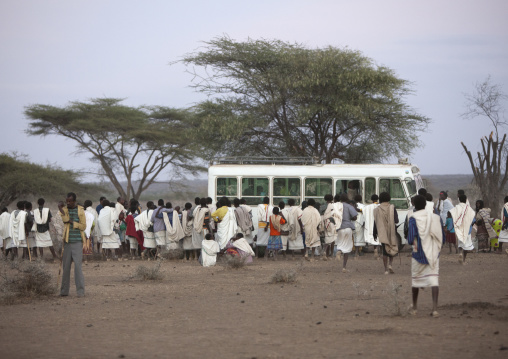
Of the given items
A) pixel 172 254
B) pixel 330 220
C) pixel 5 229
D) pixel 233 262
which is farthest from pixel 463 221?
pixel 5 229

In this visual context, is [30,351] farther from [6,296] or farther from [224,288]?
[224,288]

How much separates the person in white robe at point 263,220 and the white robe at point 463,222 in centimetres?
564

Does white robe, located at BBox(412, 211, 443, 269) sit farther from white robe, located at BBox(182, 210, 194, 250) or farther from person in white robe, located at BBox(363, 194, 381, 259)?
white robe, located at BBox(182, 210, 194, 250)

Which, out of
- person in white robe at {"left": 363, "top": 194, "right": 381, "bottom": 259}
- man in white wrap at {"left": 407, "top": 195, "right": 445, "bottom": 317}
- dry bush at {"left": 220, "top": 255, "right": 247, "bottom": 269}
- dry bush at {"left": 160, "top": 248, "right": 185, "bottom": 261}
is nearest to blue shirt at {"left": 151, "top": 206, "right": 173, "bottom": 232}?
dry bush at {"left": 160, "top": 248, "right": 185, "bottom": 261}

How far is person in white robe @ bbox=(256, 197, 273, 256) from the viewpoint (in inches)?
850

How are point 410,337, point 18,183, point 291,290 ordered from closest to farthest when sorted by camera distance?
1. point 410,337
2. point 291,290
3. point 18,183

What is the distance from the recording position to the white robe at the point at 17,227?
2097cm

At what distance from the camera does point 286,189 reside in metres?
23.9

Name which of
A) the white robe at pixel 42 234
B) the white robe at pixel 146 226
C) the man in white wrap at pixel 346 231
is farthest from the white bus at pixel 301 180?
the man in white wrap at pixel 346 231

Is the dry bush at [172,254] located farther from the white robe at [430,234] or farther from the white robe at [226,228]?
the white robe at [430,234]

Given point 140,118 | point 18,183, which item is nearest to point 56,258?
point 18,183

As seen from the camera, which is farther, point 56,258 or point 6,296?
point 56,258

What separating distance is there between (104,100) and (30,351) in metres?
38.1

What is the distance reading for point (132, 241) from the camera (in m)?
21.9
